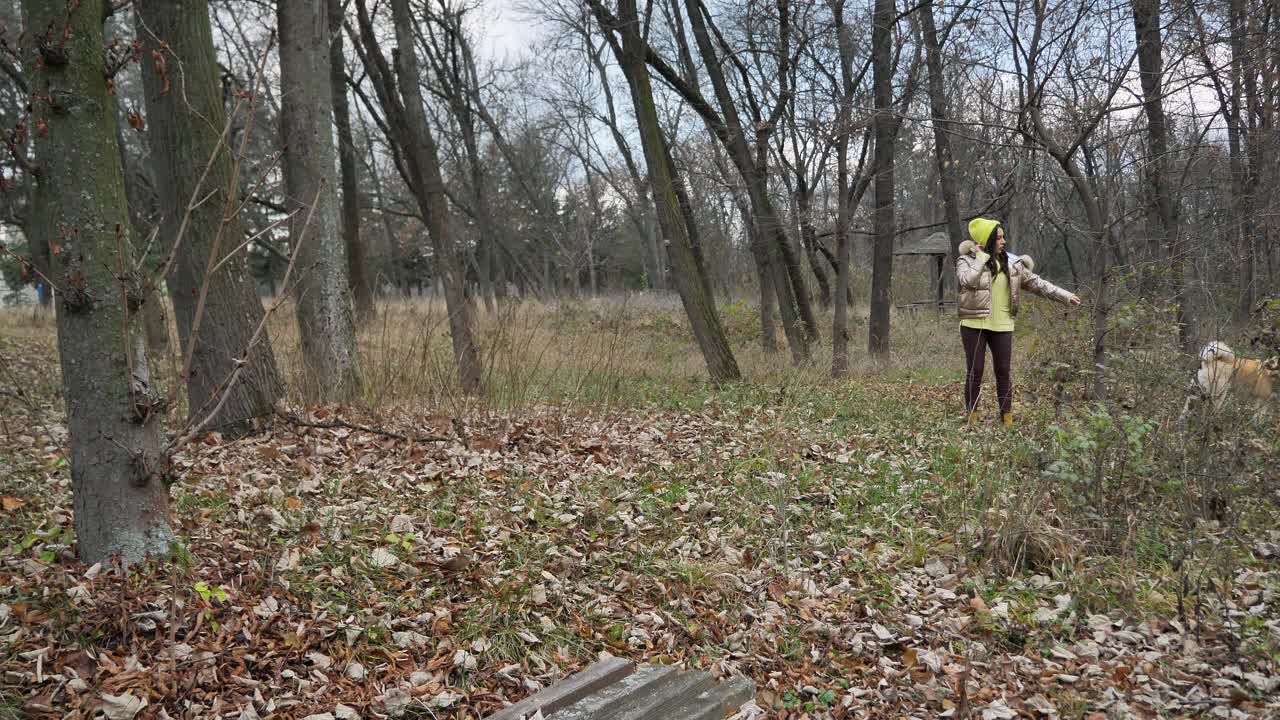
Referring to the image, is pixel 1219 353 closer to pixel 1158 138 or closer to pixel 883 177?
pixel 1158 138

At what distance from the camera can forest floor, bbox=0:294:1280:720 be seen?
2.98 m

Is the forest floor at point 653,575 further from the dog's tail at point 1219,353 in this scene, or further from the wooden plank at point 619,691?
the dog's tail at point 1219,353

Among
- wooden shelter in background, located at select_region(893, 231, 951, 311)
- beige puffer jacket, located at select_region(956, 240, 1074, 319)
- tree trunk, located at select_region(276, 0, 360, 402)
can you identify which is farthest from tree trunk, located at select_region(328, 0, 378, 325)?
wooden shelter in background, located at select_region(893, 231, 951, 311)

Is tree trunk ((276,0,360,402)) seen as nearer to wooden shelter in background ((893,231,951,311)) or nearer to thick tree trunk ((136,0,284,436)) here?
thick tree trunk ((136,0,284,436))

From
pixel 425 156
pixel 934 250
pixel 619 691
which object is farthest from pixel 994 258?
pixel 934 250

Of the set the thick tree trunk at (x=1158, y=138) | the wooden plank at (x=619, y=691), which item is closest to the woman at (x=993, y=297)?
the thick tree trunk at (x=1158, y=138)

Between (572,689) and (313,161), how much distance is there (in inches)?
245

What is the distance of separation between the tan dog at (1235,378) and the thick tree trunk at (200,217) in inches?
248

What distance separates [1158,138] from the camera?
8859mm

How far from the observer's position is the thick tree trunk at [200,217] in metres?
5.70

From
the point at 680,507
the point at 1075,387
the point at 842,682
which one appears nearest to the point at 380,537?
the point at 680,507

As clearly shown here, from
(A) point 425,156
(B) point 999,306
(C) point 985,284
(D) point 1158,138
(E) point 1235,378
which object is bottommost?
(E) point 1235,378

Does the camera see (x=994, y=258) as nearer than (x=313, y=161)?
Yes

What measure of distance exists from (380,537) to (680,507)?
184 centimetres
